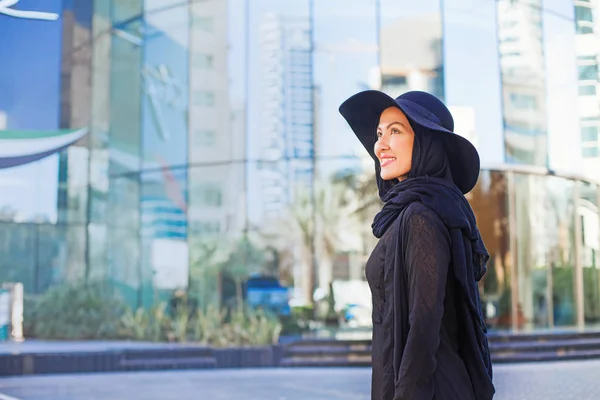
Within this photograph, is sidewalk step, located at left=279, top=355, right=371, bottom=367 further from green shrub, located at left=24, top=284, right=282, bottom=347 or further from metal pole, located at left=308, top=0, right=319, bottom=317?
metal pole, located at left=308, top=0, right=319, bottom=317

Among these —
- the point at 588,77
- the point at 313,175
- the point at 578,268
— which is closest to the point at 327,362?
the point at 313,175

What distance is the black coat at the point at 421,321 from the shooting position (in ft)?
5.41

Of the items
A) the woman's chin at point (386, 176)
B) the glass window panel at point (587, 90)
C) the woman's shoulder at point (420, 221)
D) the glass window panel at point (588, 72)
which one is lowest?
the woman's shoulder at point (420, 221)

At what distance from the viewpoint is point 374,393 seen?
182cm

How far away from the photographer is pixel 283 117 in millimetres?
15641

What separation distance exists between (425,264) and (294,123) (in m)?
14.0

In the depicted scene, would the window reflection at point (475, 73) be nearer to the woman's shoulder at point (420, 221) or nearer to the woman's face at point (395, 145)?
the woman's face at point (395, 145)

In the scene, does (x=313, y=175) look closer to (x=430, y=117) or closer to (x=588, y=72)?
(x=588, y=72)

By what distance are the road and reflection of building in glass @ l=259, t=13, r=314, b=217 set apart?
5.66m

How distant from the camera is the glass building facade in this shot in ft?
49.8

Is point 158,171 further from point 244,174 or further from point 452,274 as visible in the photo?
point 452,274

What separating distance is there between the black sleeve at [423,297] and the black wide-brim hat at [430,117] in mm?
224

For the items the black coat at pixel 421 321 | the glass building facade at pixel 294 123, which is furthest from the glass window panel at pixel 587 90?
the black coat at pixel 421 321

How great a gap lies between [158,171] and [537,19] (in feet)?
28.4
